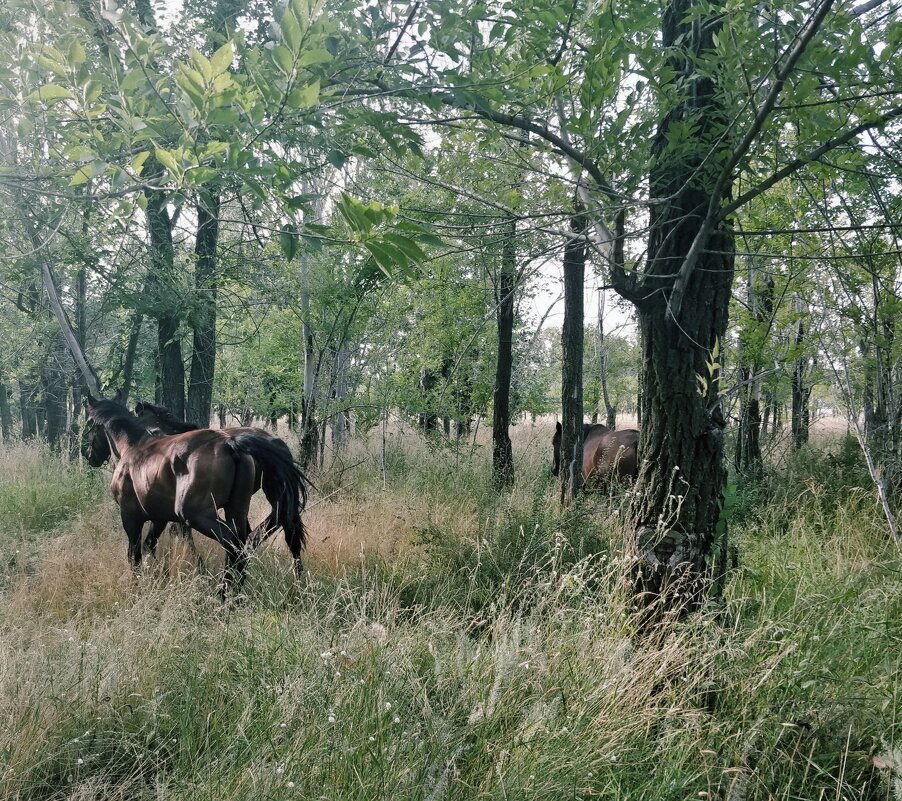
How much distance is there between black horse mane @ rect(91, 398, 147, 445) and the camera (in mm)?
6836

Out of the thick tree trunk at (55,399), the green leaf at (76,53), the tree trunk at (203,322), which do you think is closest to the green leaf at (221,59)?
the green leaf at (76,53)

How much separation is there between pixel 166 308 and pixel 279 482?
3890 millimetres

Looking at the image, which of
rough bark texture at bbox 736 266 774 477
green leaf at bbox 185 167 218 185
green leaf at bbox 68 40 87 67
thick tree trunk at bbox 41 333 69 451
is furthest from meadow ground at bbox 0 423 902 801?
thick tree trunk at bbox 41 333 69 451

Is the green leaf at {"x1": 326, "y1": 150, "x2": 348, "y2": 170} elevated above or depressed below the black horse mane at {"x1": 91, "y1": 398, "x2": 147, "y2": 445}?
above

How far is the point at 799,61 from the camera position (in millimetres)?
2439

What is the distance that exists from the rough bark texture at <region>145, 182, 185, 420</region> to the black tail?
2927 millimetres

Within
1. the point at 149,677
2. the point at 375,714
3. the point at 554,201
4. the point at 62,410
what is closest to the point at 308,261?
the point at 554,201

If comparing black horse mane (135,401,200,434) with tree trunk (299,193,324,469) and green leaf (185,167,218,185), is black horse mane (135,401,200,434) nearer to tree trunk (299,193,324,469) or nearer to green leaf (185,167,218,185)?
tree trunk (299,193,324,469)

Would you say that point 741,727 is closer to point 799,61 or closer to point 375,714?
Answer: point 375,714

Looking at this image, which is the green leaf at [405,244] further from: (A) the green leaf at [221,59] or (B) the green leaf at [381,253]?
(A) the green leaf at [221,59]

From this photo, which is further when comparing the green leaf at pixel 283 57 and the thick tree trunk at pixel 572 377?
the thick tree trunk at pixel 572 377

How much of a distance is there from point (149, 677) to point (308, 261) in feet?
25.2

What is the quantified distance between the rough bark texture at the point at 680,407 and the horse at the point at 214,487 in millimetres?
3192

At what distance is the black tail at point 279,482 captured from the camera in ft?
19.2
